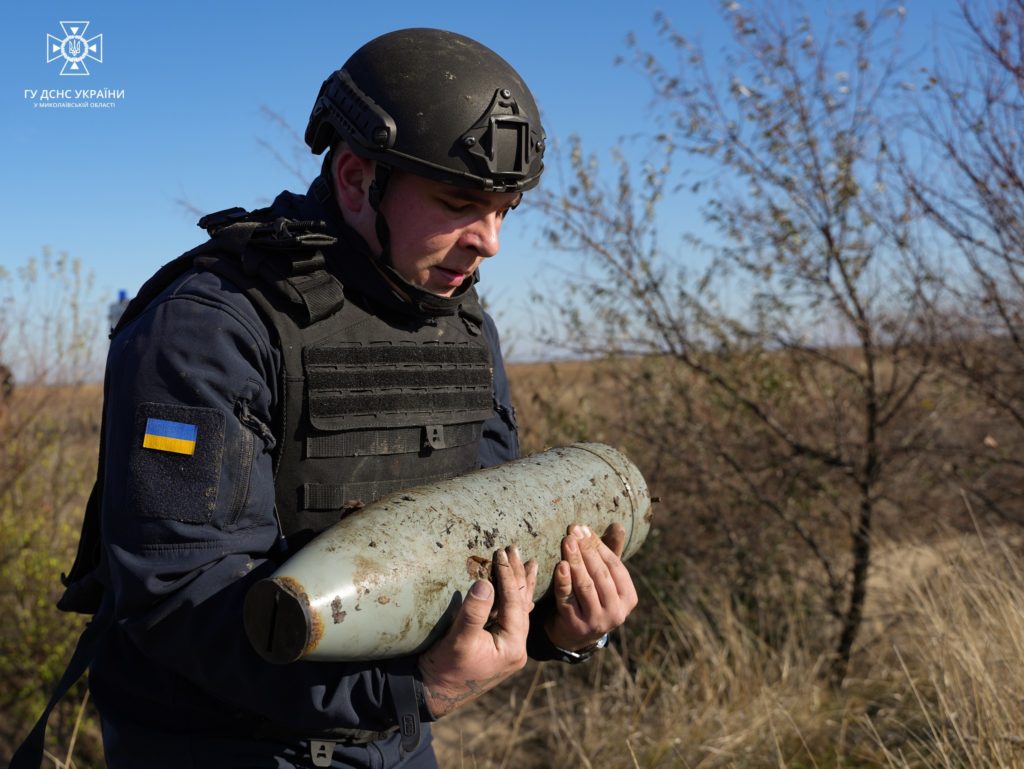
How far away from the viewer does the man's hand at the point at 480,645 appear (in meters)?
1.53

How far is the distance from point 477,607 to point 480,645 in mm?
72

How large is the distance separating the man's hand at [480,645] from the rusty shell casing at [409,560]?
4 centimetres

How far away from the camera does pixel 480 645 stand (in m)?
1.54

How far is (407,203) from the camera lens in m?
1.89

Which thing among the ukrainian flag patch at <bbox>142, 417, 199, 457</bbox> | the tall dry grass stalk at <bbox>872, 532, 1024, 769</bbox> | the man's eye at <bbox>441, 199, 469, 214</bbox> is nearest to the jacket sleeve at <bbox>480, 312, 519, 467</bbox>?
the man's eye at <bbox>441, 199, 469, 214</bbox>

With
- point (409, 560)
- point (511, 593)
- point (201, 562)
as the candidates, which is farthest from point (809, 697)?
point (201, 562)

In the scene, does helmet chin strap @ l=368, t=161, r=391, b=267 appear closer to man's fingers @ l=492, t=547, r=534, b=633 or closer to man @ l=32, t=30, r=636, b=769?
man @ l=32, t=30, r=636, b=769

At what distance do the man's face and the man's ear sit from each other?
2.6 inches

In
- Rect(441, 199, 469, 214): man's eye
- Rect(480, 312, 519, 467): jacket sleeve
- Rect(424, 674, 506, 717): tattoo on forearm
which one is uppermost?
Rect(441, 199, 469, 214): man's eye

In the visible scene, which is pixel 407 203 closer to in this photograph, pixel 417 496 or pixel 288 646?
pixel 417 496

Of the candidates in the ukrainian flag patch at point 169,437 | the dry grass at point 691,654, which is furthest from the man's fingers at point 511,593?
the dry grass at point 691,654

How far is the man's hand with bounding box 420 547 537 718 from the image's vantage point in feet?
5.02

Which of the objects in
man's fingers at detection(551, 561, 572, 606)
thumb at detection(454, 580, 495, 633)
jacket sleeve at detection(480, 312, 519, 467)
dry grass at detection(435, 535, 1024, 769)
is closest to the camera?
thumb at detection(454, 580, 495, 633)

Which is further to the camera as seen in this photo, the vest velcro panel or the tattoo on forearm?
the vest velcro panel
